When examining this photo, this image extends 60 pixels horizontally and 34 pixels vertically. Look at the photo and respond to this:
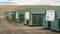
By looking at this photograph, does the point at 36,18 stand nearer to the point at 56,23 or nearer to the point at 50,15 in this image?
the point at 50,15

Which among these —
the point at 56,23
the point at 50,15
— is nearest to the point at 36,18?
the point at 50,15

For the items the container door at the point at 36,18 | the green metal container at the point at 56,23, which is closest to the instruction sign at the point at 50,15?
the green metal container at the point at 56,23


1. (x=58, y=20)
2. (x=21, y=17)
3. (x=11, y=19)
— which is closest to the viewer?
(x=58, y=20)

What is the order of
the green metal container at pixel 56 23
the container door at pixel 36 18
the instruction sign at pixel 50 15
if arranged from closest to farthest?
Result: the green metal container at pixel 56 23 → the instruction sign at pixel 50 15 → the container door at pixel 36 18

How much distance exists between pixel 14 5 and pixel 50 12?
15.3 ft

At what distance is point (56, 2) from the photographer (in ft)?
19.2

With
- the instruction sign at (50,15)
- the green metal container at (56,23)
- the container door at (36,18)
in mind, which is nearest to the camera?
the green metal container at (56,23)

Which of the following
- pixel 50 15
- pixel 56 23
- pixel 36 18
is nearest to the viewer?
pixel 56 23

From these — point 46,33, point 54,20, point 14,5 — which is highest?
point 14,5

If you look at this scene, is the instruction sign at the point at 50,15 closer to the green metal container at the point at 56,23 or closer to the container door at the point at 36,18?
the green metal container at the point at 56,23

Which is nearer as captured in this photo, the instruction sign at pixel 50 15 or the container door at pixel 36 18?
the instruction sign at pixel 50 15

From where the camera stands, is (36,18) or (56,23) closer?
(56,23)

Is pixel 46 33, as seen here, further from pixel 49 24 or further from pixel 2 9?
pixel 2 9

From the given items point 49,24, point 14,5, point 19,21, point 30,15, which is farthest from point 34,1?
point 49,24
